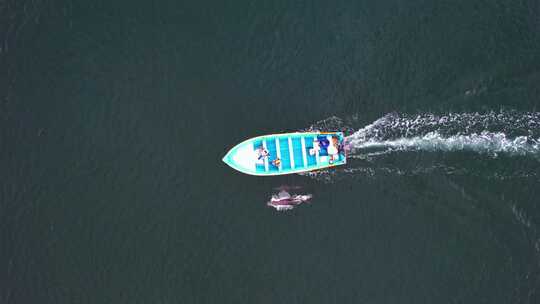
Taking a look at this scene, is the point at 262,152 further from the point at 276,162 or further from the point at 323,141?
the point at 323,141

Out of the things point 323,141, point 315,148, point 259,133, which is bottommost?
point 315,148

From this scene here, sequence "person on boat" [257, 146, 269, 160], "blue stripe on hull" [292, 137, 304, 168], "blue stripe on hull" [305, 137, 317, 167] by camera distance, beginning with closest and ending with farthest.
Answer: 1. "person on boat" [257, 146, 269, 160]
2. "blue stripe on hull" [292, 137, 304, 168]
3. "blue stripe on hull" [305, 137, 317, 167]

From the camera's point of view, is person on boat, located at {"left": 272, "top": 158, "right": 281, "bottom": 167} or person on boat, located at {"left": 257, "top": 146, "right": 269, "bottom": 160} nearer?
person on boat, located at {"left": 257, "top": 146, "right": 269, "bottom": 160}

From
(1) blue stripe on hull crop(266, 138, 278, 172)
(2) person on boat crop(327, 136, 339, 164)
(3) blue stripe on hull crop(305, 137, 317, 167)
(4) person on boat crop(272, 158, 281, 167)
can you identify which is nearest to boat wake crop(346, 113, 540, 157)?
(2) person on boat crop(327, 136, 339, 164)

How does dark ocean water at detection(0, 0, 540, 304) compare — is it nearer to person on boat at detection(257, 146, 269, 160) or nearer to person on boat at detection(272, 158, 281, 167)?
person on boat at detection(272, 158, 281, 167)

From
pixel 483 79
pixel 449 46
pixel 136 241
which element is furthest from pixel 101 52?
pixel 483 79

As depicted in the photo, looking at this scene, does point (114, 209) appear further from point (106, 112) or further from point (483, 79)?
point (483, 79)

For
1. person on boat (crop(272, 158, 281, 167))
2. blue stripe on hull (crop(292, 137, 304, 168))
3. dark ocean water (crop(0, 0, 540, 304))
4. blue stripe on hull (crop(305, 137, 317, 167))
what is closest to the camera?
dark ocean water (crop(0, 0, 540, 304))

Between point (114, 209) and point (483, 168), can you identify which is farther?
point (483, 168)

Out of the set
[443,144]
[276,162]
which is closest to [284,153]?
[276,162]
